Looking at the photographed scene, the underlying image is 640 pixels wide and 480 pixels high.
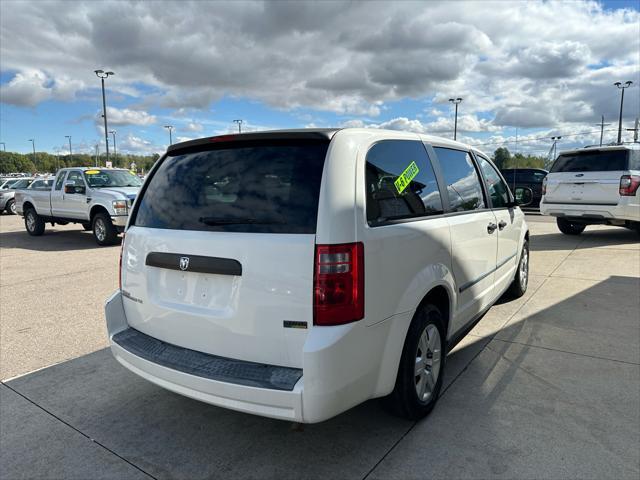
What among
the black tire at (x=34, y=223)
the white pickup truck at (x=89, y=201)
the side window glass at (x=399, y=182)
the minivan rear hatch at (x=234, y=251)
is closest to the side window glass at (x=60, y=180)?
the white pickup truck at (x=89, y=201)

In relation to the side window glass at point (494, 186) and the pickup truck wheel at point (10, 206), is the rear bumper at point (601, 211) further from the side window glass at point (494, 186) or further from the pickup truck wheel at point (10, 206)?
the pickup truck wheel at point (10, 206)

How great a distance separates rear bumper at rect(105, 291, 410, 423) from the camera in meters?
2.19

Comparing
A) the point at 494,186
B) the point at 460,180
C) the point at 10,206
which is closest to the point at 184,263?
the point at 460,180

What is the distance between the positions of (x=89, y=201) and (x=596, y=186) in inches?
446

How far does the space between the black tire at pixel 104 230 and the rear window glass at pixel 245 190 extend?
8.69m

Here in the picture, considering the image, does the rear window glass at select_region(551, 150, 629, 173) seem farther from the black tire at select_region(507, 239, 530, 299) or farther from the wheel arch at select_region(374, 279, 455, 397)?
the wheel arch at select_region(374, 279, 455, 397)

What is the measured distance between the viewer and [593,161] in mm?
9703

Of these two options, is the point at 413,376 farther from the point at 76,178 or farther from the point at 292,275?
the point at 76,178

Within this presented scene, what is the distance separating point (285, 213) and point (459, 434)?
1745 mm

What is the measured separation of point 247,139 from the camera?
2.65 metres

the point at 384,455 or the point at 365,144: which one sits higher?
the point at 365,144

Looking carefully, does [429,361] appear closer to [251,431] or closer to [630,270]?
[251,431]

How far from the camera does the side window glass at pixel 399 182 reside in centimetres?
257

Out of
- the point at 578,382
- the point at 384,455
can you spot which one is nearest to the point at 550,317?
the point at 578,382
